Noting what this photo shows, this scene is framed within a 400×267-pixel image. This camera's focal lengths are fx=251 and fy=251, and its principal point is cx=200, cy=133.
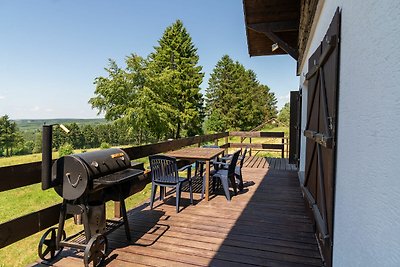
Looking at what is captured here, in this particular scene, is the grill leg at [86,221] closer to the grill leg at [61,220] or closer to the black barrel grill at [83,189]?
the black barrel grill at [83,189]

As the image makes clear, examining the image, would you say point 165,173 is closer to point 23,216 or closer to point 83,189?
point 83,189

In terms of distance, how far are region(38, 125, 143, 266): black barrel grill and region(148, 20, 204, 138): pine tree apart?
2081 centimetres

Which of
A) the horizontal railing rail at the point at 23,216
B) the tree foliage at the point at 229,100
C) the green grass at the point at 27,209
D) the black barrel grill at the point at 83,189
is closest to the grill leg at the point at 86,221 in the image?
the black barrel grill at the point at 83,189

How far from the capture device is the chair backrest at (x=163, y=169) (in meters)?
3.49

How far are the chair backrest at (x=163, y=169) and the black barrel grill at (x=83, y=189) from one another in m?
1.05

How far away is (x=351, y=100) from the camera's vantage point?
4.40 feet

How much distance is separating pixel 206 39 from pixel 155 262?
30.7m

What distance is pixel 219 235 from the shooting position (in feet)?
9.14

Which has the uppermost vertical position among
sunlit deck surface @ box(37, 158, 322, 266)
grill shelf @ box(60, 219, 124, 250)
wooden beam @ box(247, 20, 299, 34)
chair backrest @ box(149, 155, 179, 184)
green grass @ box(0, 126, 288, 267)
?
wooden beam @ box(247, 20, 299, 34)

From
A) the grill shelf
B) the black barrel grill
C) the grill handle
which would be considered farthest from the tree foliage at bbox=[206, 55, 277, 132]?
the grill handle

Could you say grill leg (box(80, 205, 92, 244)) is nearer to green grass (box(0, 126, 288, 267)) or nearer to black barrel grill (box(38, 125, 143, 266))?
black barrel grill (box(38, 125, 143, 266))

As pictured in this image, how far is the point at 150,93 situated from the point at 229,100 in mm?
13997

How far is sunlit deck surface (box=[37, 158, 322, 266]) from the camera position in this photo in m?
2.29

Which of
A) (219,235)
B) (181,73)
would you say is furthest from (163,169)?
(181,73)
